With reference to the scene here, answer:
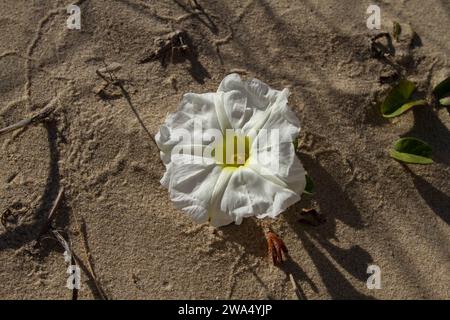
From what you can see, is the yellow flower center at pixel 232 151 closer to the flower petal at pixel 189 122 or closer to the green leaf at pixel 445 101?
the flower petal at pixel 189 122

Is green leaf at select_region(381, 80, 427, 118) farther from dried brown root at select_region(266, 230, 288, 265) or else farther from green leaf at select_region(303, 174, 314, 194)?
dried brown root at select_region(266, 230, 288, 265)

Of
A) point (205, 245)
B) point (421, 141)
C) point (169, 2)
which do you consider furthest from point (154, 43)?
point (421, 141)

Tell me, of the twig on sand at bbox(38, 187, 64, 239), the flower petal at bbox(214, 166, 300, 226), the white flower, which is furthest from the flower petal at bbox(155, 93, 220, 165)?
the twig on sand at bbox(38, 187, 64, 239)

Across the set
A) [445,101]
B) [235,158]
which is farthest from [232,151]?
[445,101]

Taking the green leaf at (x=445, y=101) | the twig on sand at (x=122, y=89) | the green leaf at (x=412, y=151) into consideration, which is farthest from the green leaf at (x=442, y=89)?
the twig on sand at (x=122, y=89)

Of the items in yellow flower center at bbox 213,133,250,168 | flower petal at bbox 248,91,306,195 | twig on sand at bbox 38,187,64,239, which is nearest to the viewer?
flower petal at bbox 248,91,306,195

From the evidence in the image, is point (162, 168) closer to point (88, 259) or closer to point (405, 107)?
point (88, 259)

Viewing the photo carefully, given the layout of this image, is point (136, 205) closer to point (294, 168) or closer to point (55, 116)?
point (55, 116)
